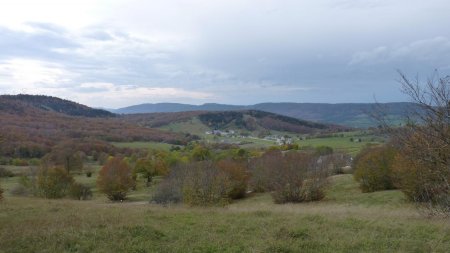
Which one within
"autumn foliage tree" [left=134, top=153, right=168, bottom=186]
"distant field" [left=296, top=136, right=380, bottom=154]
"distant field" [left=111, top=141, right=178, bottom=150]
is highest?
"distant field" [left=296, top=136, right=380, bottom=154]

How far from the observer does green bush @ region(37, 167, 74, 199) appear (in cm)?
5300

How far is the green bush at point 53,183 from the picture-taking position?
53.0 m

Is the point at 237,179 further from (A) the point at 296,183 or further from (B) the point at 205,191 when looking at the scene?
(B) the point at 205,191

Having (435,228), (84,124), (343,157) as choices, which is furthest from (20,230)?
(84,124)

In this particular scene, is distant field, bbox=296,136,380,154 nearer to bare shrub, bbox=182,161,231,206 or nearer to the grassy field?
bare shrub, bbox=182,161,231,206

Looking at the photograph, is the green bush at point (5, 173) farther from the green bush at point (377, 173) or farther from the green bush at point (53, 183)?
the green bush at point (377, 173)

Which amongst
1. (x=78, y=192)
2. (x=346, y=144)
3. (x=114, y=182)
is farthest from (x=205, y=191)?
(x=346, y=144)

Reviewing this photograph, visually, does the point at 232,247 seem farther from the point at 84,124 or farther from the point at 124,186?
the point at 84,124

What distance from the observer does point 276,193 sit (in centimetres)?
3572

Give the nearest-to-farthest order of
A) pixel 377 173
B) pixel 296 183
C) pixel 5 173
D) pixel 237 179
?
pixel 296 183 → pixel 377 173 → pixel 237 179 → pixel 5 173

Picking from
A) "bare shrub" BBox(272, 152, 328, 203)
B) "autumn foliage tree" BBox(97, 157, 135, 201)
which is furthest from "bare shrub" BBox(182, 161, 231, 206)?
"autumn foliage tree" BBox(97, 157, 135, 201)

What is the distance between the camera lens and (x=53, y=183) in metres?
53.3

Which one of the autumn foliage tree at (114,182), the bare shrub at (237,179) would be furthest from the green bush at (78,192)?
the bare shrub at (237,179)

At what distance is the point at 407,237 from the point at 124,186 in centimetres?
5352
